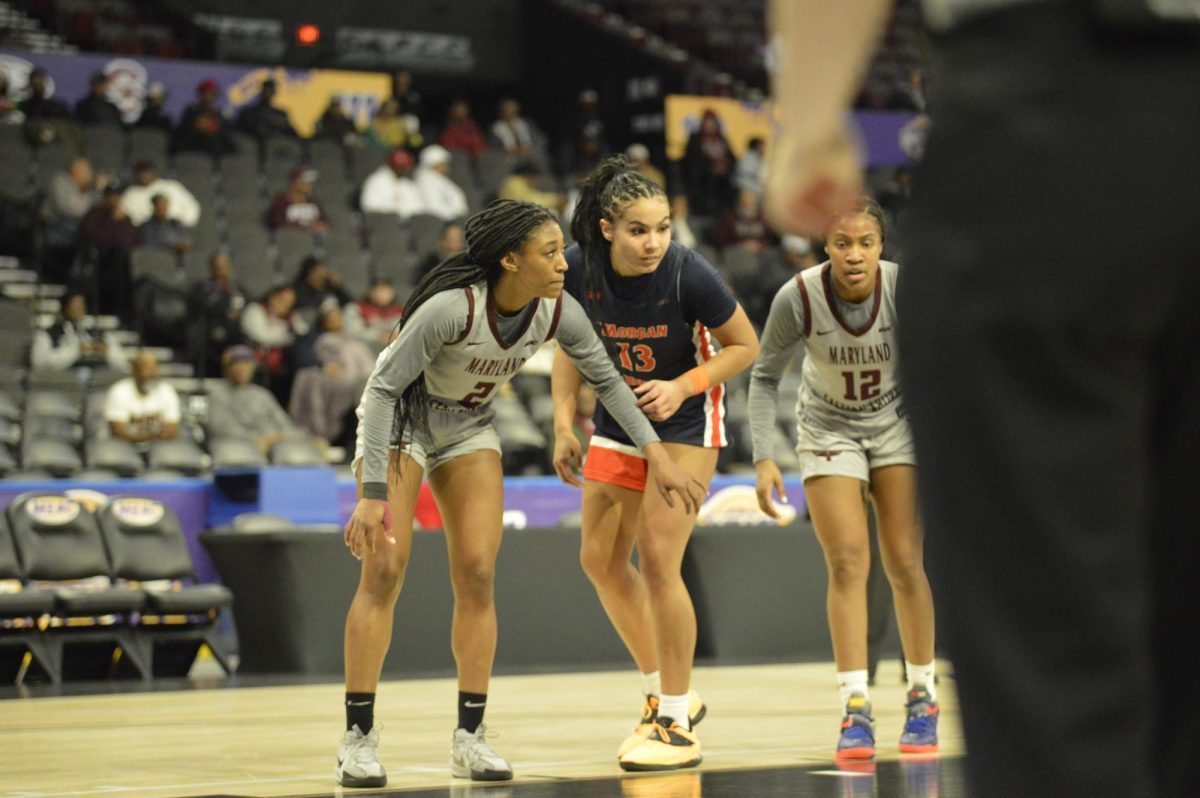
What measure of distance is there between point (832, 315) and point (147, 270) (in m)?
9.71

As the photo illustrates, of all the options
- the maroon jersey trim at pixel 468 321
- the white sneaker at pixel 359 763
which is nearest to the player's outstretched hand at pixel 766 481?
the maroon jersey trim at pixel 468 321

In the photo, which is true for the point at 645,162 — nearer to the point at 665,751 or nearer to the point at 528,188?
the point at 528,188

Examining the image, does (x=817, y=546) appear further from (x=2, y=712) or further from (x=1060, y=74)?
(x=1060, y=74)

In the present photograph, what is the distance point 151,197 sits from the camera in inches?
595

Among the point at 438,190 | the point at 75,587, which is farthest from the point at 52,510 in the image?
the point at 438,190

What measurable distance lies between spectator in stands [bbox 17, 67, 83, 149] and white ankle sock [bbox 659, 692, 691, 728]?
12.1 m

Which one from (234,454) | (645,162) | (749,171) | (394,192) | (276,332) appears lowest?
(234,454)

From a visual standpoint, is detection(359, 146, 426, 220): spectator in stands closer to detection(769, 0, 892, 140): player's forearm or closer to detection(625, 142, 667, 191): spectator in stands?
detection(625, 142, 667, 191): spectator in stands

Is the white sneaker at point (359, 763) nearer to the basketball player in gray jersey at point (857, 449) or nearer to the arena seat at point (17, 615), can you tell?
the basketball player in gray jersey at point (857, 449)

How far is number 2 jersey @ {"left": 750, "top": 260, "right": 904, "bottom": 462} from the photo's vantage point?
19.0 feet

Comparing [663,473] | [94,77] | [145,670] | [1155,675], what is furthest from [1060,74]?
[94,77]

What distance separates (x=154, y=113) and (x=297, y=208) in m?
2.31

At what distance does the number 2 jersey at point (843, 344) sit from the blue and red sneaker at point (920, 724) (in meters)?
0.91

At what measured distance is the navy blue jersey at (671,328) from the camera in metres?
5.79
